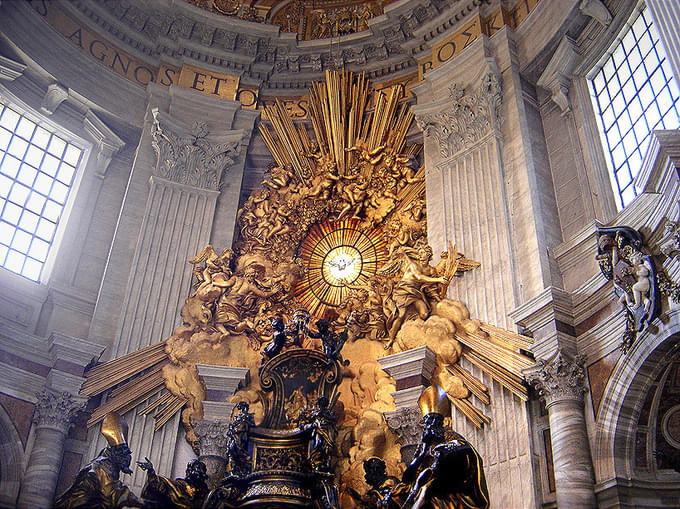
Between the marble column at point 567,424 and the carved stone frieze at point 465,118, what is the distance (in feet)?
13.0

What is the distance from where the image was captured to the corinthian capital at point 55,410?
28.2 feet

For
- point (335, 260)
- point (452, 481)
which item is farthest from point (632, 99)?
point (452, 481)

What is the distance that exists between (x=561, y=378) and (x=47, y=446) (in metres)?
5.72

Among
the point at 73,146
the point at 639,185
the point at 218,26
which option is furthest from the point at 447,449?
the point at 218,26

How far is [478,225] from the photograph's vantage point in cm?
959

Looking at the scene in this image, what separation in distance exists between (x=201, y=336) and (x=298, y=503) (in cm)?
327

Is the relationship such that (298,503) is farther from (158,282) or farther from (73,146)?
(73,146)

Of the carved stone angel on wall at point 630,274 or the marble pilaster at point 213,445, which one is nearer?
the carved stone angel on wall at point 630,274

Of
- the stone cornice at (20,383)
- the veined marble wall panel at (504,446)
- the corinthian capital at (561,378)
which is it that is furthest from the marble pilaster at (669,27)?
the stone cornice at (20,383)

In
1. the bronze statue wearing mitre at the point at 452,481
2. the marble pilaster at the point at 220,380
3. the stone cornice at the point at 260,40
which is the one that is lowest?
the bronze statue wearing mitre at the point at 452,481

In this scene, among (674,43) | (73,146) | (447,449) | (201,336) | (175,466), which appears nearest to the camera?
(447,449)

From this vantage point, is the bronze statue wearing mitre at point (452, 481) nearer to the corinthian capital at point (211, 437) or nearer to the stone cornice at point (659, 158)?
the stone cornice at point (659, 158)

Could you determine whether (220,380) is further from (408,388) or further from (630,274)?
(630,274)

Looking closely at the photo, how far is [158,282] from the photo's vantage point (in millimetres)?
10391
